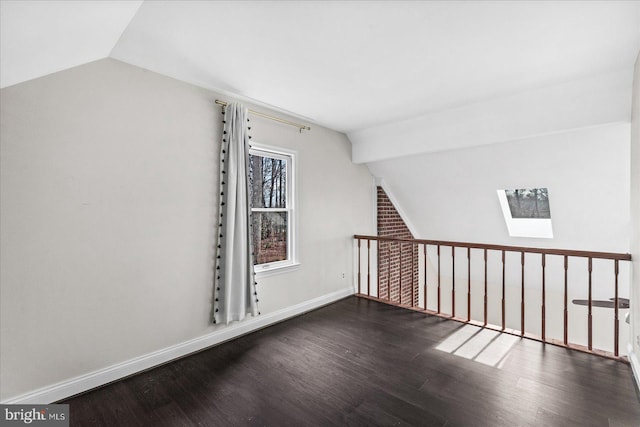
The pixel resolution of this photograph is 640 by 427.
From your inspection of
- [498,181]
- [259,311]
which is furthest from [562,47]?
[259,311]

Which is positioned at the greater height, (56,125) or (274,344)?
(56,125)

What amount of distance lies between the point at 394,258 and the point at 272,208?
2.61m

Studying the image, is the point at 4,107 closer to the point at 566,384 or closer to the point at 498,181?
the point at 566,384

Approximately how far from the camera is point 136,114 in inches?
89.3

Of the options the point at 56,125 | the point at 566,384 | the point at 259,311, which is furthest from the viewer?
the point at 259,311

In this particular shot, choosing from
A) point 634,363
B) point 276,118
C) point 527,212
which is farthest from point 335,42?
point 527,212

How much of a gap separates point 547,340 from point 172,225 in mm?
3500

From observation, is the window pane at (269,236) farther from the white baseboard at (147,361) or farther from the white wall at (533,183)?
the white wall at (533,183)

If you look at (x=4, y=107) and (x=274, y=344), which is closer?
(x=4, y=107)

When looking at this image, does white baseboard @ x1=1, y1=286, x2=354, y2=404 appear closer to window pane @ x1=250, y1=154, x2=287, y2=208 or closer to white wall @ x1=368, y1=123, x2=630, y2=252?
window pane @ x1=250, y1=154, x2=287, y2=208

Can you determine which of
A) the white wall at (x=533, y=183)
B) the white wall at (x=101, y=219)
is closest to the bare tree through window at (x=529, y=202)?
the white wall at (x=533, y=183)

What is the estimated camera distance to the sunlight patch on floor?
2465mm

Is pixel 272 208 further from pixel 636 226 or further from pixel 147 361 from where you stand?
pixel 636 226

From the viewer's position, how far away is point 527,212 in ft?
13.0
